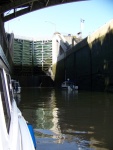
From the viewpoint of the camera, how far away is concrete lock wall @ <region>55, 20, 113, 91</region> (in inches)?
1254

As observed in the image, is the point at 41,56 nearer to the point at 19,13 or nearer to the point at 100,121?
the point at 19,13

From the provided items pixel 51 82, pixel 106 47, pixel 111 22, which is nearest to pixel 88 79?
pixel 106 47

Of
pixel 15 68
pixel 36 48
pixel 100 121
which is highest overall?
pixel 36 48

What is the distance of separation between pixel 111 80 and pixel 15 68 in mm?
39520

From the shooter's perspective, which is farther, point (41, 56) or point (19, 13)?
point (41, 56)

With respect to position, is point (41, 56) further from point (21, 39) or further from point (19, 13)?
point (19, 13)

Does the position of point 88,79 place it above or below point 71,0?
below

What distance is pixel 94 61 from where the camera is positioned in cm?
3719

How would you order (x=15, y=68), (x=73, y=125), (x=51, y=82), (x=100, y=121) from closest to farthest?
(x=73, y=125) < (x=100, y=121) < (x=51, y=82) < (x=15, y=68)

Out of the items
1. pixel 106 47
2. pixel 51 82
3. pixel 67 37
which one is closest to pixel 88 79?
pixel 106 47

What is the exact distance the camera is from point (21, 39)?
6869 cm

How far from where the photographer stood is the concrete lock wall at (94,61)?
3184 centimetres

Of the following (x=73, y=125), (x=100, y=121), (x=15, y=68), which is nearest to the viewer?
(x=73, y=125)

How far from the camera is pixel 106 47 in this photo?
32.7m
